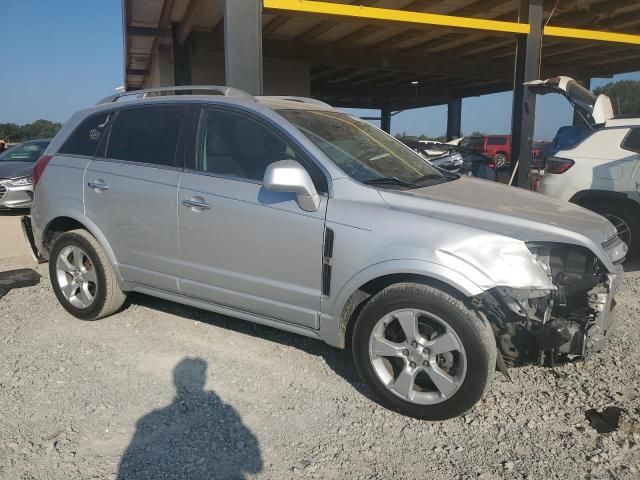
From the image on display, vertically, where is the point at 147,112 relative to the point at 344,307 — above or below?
above

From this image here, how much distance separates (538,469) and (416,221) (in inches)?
54.1

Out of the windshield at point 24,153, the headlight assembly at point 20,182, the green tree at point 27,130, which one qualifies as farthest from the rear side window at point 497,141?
the green tree at point 27,130

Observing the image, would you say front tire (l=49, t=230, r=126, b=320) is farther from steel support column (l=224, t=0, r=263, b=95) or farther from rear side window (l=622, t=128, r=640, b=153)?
rear side window (l=622, t=128, r=640, b=153)

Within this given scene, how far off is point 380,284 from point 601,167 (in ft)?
13.2

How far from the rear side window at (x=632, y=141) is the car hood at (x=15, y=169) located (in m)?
9.95

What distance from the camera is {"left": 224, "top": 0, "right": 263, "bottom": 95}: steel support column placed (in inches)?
235

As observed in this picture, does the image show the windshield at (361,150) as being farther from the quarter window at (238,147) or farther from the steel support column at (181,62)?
the steel support column at (181,62)

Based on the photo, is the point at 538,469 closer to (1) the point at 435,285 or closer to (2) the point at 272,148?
(1) the point at 435,285

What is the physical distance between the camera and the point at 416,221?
117 inches

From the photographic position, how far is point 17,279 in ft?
18.8

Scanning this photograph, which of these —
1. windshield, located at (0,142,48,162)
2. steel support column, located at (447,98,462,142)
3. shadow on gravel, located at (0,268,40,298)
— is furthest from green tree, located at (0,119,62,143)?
shadow on gravel, located at (0,268,40,298)

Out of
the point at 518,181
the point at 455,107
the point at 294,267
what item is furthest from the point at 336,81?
the point at 294,267

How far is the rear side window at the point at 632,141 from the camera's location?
5805 mm

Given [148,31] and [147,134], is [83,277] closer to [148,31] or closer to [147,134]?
[147,134]
